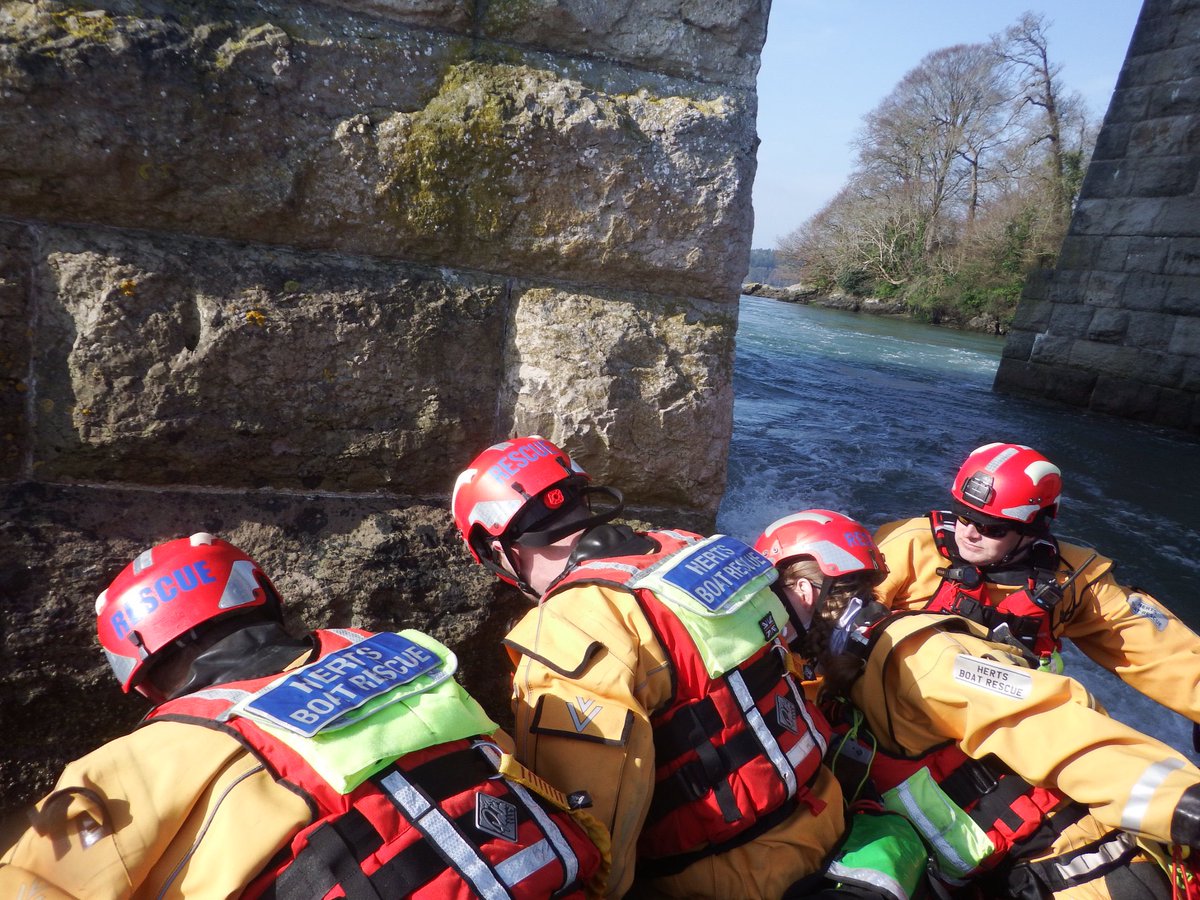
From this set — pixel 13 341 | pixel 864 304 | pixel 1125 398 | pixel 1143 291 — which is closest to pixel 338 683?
pixel 13 341

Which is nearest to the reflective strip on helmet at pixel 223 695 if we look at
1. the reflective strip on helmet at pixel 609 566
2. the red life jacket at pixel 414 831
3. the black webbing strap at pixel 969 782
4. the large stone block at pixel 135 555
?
the red life jacket at pixel 414 831

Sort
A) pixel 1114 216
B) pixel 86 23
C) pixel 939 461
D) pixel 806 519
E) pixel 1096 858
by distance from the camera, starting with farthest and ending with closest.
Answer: pixel 1114 216 → pixel 939 461 → pixel 806 519 → pixel 1096 858 → pixel 86 23

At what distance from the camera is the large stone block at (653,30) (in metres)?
2.22

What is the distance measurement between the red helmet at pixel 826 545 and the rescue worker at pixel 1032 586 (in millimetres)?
812

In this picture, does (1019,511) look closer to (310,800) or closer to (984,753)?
(984,753)

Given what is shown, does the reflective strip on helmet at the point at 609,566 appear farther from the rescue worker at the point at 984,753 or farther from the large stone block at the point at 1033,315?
the large stone block at the point at 1033,315

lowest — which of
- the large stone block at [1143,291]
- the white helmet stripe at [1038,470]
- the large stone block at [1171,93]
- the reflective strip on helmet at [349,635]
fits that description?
the reflective strip on helmet at [349,635]

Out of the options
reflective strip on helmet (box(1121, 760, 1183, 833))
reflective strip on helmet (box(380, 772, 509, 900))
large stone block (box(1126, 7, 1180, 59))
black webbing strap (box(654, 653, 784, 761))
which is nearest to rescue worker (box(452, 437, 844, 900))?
black webbing strap (box(654, 653, 784, 761))

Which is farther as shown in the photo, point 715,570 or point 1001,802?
point 1001,802

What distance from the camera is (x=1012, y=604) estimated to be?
10.9 ft

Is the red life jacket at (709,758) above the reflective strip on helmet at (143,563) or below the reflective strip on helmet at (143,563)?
below

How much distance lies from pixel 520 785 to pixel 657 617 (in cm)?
56

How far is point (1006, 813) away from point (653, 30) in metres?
2.55

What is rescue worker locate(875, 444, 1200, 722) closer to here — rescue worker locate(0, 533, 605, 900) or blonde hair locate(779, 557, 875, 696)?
blonde hair locate(779, 557, 875, 696)
